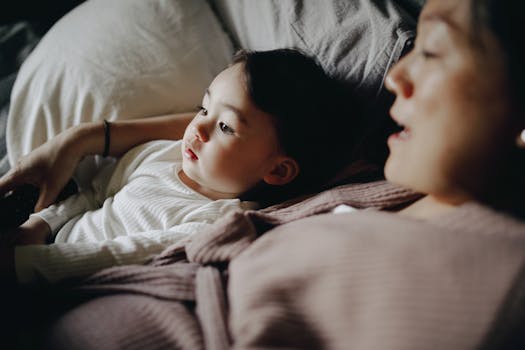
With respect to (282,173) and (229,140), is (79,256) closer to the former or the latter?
(229,140)

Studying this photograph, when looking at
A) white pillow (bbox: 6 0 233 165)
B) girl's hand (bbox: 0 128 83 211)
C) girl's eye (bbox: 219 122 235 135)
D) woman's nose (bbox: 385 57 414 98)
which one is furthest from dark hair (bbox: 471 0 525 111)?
girl's hand (bbox: 0 128 83 211)

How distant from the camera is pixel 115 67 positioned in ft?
3.57

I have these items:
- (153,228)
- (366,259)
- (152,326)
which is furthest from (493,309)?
(153,228)

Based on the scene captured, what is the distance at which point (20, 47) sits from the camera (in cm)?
126

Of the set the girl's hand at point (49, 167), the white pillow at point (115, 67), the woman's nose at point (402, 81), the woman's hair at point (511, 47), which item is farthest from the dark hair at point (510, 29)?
the girl's hand at point (49, 167)

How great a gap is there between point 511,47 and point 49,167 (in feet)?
3.05

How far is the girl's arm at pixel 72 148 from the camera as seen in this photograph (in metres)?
0.95

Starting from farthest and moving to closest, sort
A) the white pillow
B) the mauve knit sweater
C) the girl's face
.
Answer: the white pillow, the girl's face, the mauve knit sweater

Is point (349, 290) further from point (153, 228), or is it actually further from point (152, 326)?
point (153, 228)

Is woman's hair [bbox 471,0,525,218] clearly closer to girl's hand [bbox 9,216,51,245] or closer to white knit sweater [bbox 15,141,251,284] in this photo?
white knit sweater [bbox 15,141,251,284]

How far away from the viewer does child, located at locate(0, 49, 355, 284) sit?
94 centimetres

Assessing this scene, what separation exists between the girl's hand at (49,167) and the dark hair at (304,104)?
1.48 feet

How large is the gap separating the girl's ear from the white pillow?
1.03ft

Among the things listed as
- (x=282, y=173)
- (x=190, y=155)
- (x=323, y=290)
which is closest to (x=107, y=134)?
(x=190, y=155)
